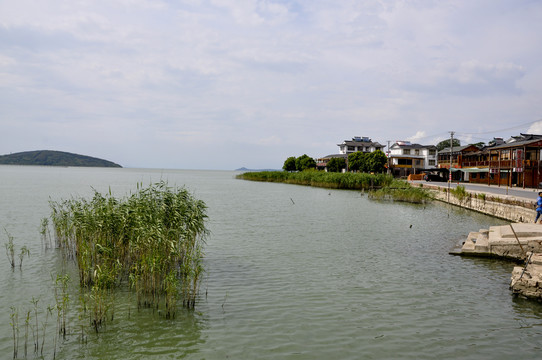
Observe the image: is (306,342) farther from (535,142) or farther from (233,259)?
(535,142)

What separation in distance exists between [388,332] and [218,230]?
14.0 meters

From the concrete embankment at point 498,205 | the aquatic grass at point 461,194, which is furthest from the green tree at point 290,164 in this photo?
the aquatic grass at point 461,194

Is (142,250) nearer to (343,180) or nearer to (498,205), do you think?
(498,205)

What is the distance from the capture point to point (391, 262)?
15.1m

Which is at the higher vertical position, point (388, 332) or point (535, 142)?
point (535, 142)

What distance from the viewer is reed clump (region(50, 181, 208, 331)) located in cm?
964

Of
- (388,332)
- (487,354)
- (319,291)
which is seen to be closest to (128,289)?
(319,291)

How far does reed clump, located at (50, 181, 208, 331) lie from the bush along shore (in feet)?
111

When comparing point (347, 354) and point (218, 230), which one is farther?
point (218, 230)

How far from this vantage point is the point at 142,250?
10.7 metres

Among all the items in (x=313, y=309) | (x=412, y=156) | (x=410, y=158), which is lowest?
(x=313, y=309)

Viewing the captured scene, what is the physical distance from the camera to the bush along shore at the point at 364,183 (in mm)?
41800

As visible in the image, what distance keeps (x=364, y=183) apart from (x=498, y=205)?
27737 millimetres

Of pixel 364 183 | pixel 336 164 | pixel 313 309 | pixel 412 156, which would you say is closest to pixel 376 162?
pixel 336 164
